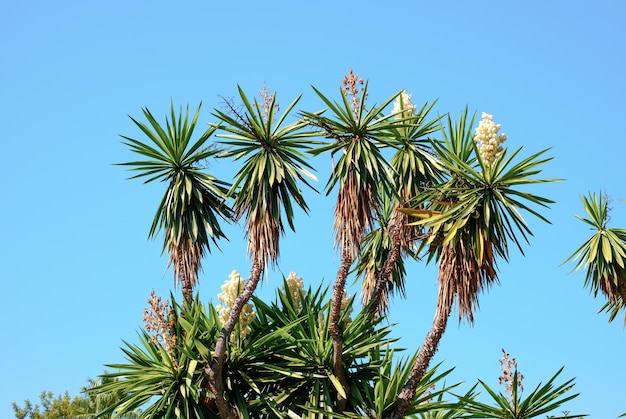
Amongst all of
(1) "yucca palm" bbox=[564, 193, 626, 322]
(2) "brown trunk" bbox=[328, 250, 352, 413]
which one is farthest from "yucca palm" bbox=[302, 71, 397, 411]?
(1) "yucca palm" bbox=[564, 193, 626, 322]

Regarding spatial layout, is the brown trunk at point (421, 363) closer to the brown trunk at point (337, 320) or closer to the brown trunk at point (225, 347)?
the brown trunk at point (337, 320)

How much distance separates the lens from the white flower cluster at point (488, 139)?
1484cm

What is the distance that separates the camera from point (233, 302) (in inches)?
603

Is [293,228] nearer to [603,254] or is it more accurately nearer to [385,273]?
[385,273]

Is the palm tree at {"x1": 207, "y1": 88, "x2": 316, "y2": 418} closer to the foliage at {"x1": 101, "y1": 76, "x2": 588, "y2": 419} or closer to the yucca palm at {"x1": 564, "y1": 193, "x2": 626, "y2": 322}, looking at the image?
the foliage at {"x1": 101, "y1": 76, "x2": 588, "y2": 419}

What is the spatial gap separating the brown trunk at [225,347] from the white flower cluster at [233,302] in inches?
40.9

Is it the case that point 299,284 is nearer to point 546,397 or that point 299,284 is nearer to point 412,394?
point 412,394

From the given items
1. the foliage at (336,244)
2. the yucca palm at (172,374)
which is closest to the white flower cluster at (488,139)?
the foliage at (336,244)

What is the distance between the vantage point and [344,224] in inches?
553

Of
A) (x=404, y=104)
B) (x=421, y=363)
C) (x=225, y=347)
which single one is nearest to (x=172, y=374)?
(x=225, y=347)

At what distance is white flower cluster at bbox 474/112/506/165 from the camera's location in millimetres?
14844

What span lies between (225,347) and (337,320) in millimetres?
1857

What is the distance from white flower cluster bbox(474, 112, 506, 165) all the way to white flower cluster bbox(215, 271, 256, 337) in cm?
474

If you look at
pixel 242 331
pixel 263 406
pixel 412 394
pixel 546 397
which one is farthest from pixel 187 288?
pixel 546 397
